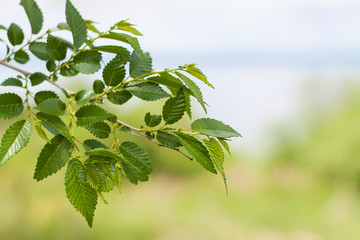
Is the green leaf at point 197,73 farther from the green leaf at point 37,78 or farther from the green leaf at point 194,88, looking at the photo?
the green leaf at point 37,78

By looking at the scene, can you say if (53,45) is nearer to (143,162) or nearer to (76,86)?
(143,162)

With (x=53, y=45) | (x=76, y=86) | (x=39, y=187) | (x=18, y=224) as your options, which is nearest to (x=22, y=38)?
(x=53, y=45)

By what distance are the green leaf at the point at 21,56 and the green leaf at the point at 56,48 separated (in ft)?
0.47

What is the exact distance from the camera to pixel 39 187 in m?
4.35

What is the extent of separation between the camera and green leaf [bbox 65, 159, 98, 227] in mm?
508

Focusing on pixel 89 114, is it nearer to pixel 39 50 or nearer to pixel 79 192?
pixel 79 192

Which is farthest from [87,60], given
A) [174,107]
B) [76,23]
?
[174,107]

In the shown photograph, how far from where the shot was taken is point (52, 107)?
1.76 feet

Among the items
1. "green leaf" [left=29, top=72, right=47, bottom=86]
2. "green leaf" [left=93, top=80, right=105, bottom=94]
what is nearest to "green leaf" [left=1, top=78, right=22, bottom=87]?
"green leaf" [left=29, top=72, right=47, bottom=86]

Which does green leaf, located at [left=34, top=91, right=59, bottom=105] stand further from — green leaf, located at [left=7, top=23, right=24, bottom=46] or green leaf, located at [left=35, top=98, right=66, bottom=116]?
green leaf, located at [left=7, top=23, right=24, bottom=46]

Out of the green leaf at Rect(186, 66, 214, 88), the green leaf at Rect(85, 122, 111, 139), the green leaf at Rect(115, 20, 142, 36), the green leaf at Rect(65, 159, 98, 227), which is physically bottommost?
the green leaf at Rect(65, 159, 98, 227)

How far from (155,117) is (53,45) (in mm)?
203

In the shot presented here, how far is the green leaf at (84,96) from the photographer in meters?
0.56

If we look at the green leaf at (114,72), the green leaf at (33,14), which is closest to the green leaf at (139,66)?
the green leaf at (114,72)
